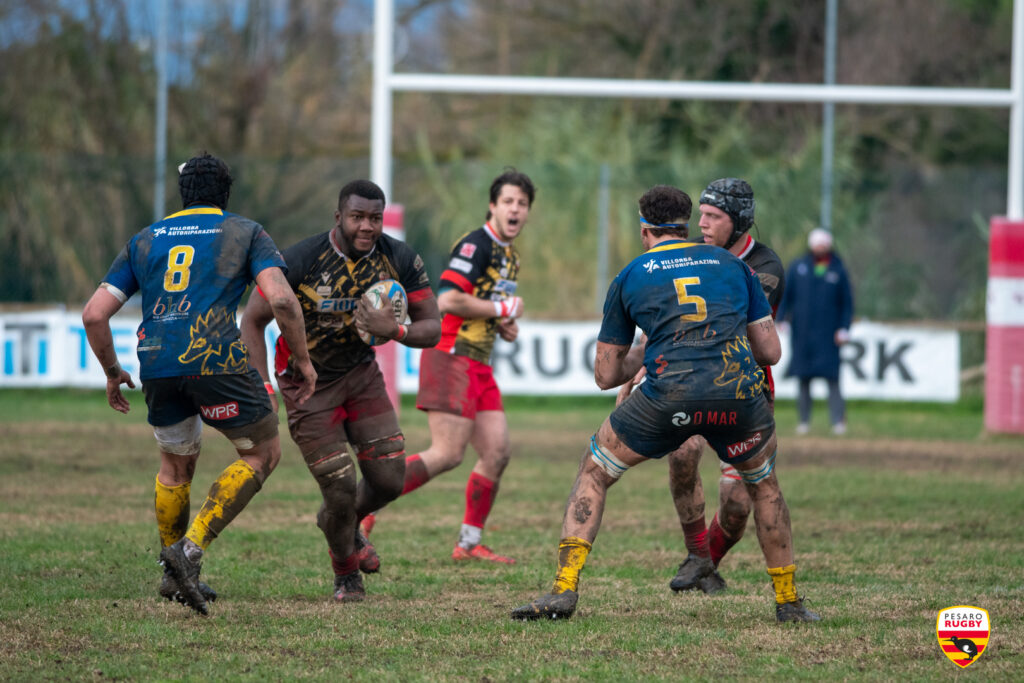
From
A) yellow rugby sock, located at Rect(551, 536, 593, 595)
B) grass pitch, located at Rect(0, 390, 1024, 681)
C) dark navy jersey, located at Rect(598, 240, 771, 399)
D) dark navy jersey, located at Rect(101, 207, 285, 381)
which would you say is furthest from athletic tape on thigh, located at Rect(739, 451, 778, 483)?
dark navy jersey, located at Rect(101, 207, 285, 381)

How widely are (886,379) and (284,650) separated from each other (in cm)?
1431

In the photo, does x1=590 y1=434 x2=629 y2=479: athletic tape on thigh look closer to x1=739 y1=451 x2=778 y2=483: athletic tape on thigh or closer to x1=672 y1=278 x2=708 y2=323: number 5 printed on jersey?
x1=739 y1=451 x2=778 y2=483: athletic tape on thigh

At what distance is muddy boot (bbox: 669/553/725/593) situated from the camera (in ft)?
22.8

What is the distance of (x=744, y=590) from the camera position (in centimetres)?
700

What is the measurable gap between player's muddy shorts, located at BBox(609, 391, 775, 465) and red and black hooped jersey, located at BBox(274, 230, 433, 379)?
142 cm

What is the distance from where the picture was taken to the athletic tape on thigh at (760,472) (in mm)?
6012

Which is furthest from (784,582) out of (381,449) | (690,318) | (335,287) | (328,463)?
(335,287)

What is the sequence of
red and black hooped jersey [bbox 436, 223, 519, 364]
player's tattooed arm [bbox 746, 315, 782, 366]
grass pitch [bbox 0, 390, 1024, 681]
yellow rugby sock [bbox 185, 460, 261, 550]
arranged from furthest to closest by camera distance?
red and black hooped jersey [bbox 436, 223, 519, 364], yellow rugby sock [bbox 185, 460, 261, 550], player's tattooed arm [bbox 746, 315, 782, 366], grass pitch [bbox 0, 390, 1024, 681]

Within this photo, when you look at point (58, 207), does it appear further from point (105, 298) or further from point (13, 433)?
point (105, 298)

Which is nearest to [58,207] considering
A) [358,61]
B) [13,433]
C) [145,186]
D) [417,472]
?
[145,186]

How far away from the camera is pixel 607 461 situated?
6016 millimetres

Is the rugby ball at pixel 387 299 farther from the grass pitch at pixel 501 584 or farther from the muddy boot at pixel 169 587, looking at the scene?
the muddy boot at pixel 169 587

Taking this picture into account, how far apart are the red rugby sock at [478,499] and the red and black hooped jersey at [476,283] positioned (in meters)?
0.76

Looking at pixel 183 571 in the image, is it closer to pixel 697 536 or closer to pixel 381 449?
pixel 381 449
